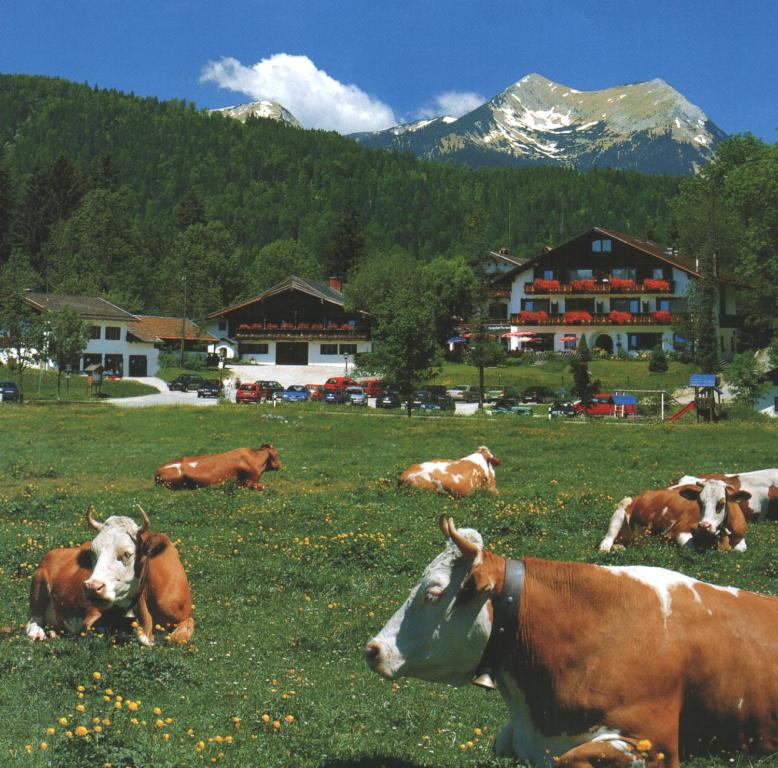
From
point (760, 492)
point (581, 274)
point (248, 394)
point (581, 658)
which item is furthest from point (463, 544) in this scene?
point (581, 274)

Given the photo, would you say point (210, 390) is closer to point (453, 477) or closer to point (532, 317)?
point (532, 317)

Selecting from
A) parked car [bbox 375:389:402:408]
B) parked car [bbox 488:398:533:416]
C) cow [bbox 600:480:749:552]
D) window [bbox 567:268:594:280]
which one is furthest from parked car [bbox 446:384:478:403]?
cow [bbox 600:480:749:552]

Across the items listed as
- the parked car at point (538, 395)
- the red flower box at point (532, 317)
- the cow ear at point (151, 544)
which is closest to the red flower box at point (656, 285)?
the red flower box at point (532, 317)

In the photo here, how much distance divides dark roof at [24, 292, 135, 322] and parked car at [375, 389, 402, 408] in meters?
37.8

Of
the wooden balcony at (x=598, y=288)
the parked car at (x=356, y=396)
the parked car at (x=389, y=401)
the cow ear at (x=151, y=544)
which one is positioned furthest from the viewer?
the wooden balcony at (x=598, y=288)

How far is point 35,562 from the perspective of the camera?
1388cm

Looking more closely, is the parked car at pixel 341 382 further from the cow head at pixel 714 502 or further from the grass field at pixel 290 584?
the cow head at pixel 714 502

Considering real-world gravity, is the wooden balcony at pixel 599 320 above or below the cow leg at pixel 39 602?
above

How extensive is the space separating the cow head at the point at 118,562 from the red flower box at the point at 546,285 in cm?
9144

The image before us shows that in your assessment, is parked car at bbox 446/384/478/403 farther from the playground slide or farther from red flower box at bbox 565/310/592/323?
red flower box at bbox 565/310/592/323

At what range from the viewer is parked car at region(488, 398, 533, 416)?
5607 cm

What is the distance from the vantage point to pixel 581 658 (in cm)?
563

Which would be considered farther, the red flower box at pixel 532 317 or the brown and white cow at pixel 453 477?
the red flower box at pixel 532 317

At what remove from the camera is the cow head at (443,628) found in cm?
556
